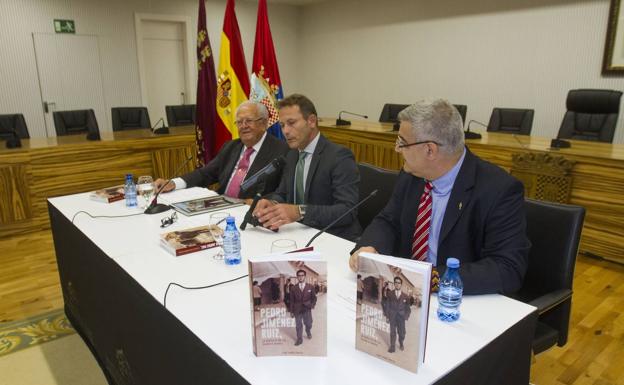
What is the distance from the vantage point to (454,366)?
90 centimetres

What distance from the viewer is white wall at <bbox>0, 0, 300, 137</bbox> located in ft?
17.8

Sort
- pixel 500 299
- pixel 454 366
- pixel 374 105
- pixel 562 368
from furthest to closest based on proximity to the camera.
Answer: pixel 374 105, pixel 562 368, pixel 500 299, pixel 454 366

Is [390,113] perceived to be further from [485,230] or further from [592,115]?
[485,230]

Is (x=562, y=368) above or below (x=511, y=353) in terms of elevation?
below

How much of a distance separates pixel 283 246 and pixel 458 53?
5.05m

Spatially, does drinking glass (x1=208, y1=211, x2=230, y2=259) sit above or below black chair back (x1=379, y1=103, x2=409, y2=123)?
below

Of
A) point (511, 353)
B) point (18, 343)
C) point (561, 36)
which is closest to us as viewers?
point (511, 353)

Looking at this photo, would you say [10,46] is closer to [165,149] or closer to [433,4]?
[165,149]

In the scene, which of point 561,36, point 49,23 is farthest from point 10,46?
point 561,36

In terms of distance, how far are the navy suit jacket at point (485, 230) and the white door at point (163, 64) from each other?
602cm

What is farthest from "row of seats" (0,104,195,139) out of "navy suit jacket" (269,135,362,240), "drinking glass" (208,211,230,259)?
"navy suit jacket" (269,135,362,240)

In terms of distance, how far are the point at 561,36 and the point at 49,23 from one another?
623 cm

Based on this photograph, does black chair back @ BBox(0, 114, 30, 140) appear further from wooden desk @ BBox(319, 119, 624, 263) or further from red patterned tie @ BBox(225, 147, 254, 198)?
wooden desk @ BBox(319, 119, 624, 263)

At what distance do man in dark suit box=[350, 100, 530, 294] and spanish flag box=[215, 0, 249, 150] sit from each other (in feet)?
7.78
